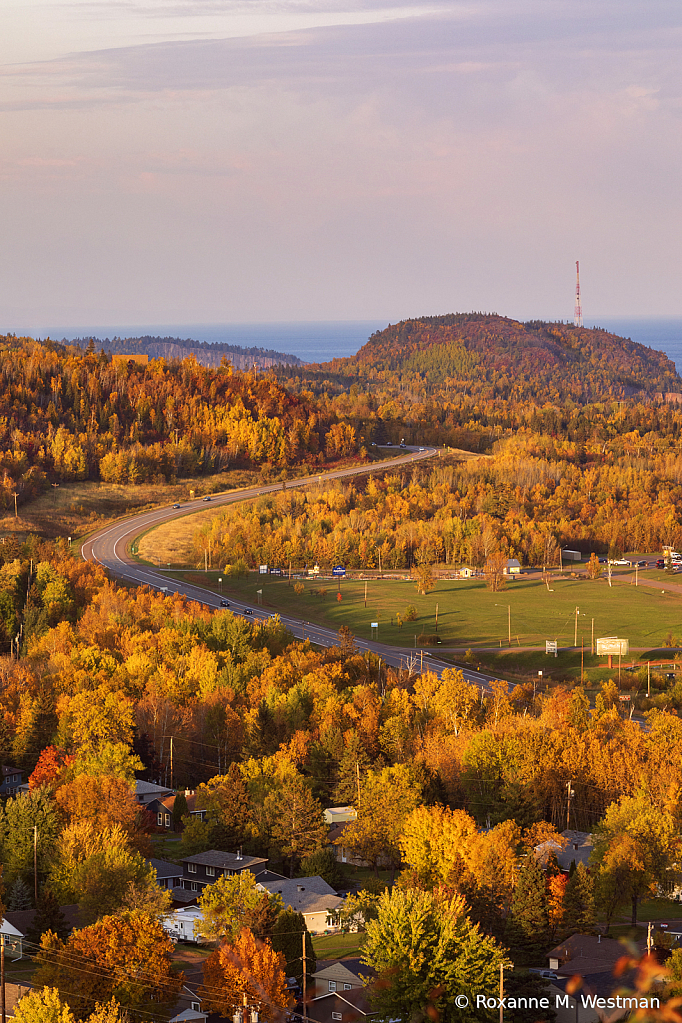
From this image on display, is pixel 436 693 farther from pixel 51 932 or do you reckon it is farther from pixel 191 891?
pixel 51 932

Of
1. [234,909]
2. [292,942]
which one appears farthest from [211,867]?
[292,942]

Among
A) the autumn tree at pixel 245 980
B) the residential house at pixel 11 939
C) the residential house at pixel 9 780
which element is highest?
the autumn tree at pixel 245 980

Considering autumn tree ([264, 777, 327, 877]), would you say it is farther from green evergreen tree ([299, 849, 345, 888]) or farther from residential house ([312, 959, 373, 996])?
residential house ([312, 959, 373, 996])

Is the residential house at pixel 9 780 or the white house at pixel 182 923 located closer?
the white house at pixel 182 923

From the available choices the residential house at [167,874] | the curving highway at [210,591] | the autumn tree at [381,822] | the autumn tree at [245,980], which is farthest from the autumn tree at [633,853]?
the curving highway at [210,591]

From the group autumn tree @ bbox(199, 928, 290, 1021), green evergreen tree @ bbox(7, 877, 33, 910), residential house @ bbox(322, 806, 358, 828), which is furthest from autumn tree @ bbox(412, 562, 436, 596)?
autumn tree @ bbox(199, 928, 290, 1021)

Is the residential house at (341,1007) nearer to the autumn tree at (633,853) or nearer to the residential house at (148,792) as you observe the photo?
the autumn tree at (633,853)

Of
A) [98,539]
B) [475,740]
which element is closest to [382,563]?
[98,539]

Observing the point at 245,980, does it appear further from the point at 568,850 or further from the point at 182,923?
the point at 568,850
